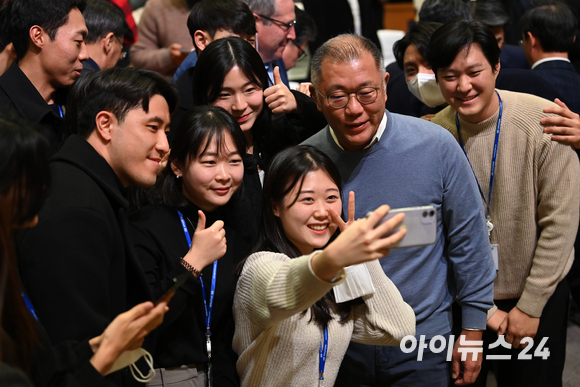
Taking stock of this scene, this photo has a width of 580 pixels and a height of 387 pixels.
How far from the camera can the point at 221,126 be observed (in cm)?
209

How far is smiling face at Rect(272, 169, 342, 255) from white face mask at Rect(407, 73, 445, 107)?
4.08 feet

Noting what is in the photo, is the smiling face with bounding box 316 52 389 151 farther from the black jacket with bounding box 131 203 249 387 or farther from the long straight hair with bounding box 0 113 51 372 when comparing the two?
the long straight hair with bounding box 0 113 51 372

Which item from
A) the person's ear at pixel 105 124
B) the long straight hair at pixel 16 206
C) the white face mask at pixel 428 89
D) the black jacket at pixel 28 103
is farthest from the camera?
the white face mask at pixel 428 89

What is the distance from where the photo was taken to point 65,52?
2.41 metres

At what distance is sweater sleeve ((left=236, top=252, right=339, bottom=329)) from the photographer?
1.54 m

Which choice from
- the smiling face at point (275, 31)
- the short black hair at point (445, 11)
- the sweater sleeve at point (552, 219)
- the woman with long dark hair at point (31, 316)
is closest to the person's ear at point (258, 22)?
the smiling face at point (275, 31)

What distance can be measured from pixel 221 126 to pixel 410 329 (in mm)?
938

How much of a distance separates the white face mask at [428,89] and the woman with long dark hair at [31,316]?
2.03 meters

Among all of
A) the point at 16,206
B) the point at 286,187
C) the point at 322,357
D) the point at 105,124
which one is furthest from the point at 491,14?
the point at 16,206

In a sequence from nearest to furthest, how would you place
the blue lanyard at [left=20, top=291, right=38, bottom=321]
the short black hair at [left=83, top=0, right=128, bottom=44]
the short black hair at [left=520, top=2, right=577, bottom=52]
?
1. the blue lanyard at [left=20, top=291, right=38, bottom=321]
2. the short black hair at [left=83, top=0, right=128, bottom=44]
3. the short black hair at [left=520, top=2, right=577, bottom=52]

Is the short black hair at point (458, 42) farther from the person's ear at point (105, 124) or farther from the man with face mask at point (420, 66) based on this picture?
the person's ear at point (105, 124)

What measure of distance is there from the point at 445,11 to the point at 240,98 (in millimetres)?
1827

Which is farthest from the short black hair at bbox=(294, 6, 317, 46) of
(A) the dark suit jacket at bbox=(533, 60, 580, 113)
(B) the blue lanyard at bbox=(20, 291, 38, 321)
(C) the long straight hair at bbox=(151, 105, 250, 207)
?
(B) the blue lanyard at bbox=(20, 291, 38, 321)

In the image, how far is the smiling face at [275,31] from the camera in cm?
316
